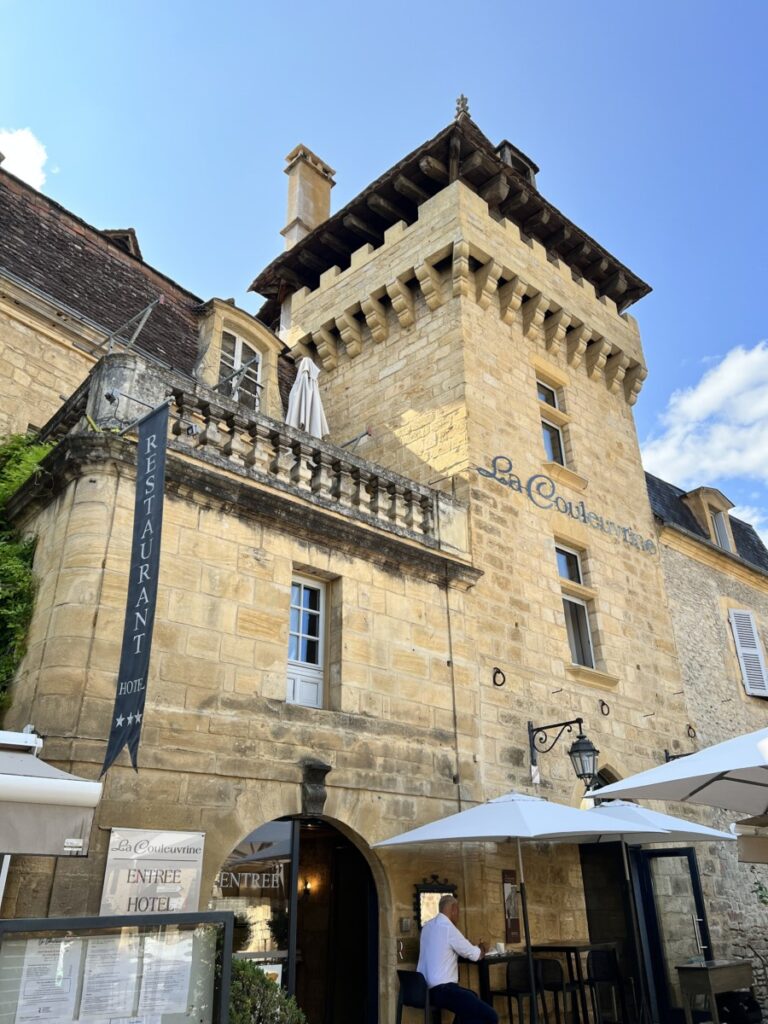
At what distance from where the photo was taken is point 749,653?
13758 millimetres

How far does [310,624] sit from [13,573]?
8.59 feet

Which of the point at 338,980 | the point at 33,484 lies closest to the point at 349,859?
the point at 338,980

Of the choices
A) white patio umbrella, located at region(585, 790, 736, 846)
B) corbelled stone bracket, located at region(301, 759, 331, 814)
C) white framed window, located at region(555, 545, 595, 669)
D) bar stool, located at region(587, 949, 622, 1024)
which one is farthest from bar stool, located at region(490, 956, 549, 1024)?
white framed window, located at region(555, 545, 595, 669)

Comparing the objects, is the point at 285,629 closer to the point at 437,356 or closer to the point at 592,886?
the point at 592,886

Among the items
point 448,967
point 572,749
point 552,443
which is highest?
point 552,443

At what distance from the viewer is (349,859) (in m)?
7.95

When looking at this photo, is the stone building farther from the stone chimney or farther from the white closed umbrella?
the stone chimney

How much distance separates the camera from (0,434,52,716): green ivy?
6180mm

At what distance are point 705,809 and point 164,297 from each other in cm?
1028

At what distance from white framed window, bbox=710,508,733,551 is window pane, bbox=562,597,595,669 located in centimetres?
591

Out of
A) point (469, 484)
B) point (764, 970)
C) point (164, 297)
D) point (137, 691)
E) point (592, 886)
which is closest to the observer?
point (137, 691)

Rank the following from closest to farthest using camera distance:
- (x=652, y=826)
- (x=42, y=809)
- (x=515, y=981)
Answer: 1. (x=42, y=809)
2. (x=515, y=981)
3. (x=652, y=826)

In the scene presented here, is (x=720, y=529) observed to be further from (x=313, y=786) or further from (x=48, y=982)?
(x=48, y=982)

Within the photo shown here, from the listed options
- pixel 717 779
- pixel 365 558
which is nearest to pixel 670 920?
pixel 717 779
